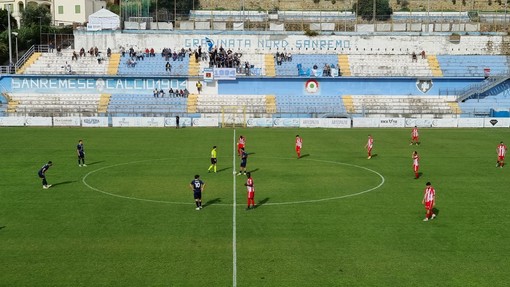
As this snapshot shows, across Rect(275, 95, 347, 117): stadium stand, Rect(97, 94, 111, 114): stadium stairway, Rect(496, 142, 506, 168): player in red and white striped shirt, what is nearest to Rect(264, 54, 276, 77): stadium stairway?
Rect(275, 95, 347, 117): stadium stand

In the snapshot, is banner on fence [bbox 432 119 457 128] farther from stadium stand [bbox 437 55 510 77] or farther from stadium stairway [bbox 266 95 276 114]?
stadium stairway [bbox 266 95 276 114]

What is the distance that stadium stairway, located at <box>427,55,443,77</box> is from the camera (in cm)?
7281

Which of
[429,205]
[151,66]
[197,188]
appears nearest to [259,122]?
[151,66]

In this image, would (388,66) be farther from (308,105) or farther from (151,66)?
(151,66)

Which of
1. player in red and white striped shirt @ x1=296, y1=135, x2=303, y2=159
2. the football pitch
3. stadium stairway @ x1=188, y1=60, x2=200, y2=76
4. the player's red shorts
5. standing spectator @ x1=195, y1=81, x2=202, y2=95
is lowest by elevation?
the football pitch

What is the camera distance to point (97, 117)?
60.0 metres

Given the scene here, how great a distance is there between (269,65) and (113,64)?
63.7 feet

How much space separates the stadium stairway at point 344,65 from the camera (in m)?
73.1

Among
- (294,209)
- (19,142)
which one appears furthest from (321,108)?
(294,209)

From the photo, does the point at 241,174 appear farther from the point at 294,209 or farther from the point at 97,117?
the point at 97,117

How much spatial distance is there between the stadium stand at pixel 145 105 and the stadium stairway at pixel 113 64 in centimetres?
389

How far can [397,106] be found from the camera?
223ft

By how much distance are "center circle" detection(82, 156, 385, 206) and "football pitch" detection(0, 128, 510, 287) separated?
0.34 feet

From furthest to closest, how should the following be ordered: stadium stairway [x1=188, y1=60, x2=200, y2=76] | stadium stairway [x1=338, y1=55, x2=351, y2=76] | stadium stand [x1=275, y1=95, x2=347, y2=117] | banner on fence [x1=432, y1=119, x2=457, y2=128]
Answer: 1. stadium stairway [x1=338, y1=55, x2=351, y2=76]
2. stadium stairway [x1=188, y1=60, x2=200, y2=76]
3. stadium stand [x1=275, y1=95, x2=347, y2=117]
4. banner on fence [x1=432, y1=119, x2=457, y2=128]
